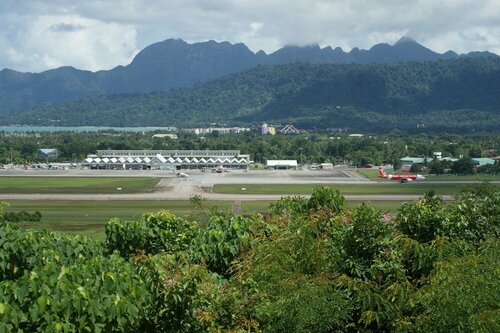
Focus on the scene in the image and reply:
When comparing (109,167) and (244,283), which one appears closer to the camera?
(244,283)

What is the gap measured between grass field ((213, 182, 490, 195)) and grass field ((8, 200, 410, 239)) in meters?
8.71

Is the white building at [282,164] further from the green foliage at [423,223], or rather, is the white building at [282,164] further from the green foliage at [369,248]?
the green foliage at [369,248]

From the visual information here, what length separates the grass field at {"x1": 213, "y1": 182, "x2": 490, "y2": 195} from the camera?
204ft

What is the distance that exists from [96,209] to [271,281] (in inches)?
1644

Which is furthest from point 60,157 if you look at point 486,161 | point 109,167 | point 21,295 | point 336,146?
point 21,295

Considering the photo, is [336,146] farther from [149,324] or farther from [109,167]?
[149,324]

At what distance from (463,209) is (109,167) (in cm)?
9086

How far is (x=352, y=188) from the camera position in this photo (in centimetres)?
6600

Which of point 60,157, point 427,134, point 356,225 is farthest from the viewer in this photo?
point 427,134

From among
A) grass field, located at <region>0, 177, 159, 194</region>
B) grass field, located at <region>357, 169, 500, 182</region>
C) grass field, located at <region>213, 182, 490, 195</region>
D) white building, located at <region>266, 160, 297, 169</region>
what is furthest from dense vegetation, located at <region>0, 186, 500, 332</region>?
white building, located at <region>266, 160, 297, 169</region>

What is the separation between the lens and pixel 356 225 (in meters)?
12.0

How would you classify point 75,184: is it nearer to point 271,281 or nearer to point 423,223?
point 423,223

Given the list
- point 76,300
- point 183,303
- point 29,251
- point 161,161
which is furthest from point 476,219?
point 161,161

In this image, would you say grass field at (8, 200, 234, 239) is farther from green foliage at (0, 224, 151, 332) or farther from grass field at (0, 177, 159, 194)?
green foliage at (0, 224, 151, 332)
